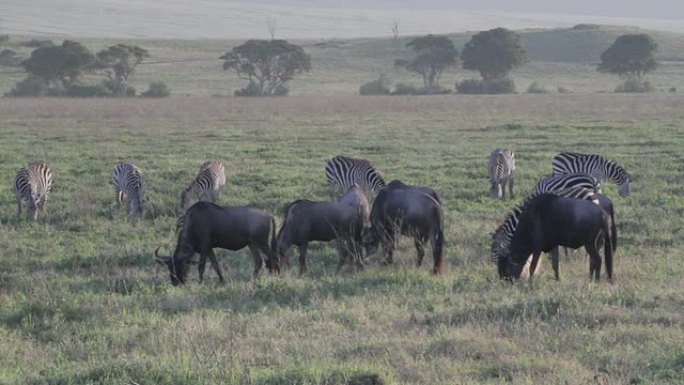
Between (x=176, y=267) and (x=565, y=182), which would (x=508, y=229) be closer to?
(x=565, y=182)

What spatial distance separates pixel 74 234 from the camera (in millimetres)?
16031

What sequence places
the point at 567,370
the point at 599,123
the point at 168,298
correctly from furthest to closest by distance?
the point at 599,123 → the point at 168,298 → the point at 567,370

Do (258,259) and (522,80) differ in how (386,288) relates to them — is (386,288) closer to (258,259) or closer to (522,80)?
(258,259)

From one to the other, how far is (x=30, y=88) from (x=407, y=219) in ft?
200

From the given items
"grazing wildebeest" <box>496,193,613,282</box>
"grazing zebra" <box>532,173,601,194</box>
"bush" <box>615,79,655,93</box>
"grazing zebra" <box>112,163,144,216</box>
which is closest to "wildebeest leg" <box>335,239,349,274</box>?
"grazing wildebeest" <box>496,193,613,282</box>

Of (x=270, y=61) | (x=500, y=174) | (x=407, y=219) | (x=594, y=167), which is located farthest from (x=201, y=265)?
(x=270, y=61)

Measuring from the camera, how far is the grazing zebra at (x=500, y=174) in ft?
63.2

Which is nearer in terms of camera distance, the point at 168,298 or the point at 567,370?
the point at 567,370

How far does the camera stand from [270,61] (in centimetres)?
7412

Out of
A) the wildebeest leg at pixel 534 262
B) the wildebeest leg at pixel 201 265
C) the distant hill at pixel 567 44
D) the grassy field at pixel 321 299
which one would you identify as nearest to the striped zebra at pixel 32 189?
the grassy field at pixel 321 299

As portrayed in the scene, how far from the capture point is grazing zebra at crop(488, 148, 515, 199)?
758 inches

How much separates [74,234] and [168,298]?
541 centimetres

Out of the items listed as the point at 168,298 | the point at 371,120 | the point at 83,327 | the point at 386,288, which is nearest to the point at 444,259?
the point at 386,288

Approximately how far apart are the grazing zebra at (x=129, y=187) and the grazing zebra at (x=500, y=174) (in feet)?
20.8
